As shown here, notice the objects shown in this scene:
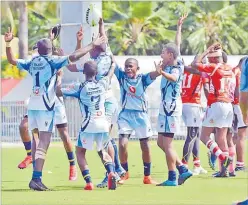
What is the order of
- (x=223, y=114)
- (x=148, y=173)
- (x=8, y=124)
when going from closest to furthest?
(x=148, y=173) → (x=223, y=114) → (x=8, y=124)

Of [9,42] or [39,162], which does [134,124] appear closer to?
[39,162]

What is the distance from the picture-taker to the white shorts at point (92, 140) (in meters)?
16.7

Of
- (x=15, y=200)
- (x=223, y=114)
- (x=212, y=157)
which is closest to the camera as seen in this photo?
(x=15, y=200)

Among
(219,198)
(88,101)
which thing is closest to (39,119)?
(88,101)

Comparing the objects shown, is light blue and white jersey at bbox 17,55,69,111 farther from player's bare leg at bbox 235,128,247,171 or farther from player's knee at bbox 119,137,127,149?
player's bare leg at bbox 235,128,247,171

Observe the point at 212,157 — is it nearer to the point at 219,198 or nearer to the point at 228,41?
the point at 219,198

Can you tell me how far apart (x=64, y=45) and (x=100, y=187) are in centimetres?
1728

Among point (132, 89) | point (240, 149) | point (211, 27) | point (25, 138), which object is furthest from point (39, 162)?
point (211, 27)

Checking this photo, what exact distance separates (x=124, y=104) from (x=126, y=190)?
1.85 metres

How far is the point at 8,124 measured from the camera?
33.8m

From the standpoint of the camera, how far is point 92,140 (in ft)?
54.7

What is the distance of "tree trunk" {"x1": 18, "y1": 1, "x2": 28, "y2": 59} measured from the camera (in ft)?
170

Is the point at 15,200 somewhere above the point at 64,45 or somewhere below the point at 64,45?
below

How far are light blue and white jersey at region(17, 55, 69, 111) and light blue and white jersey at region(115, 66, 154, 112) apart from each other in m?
1.37
